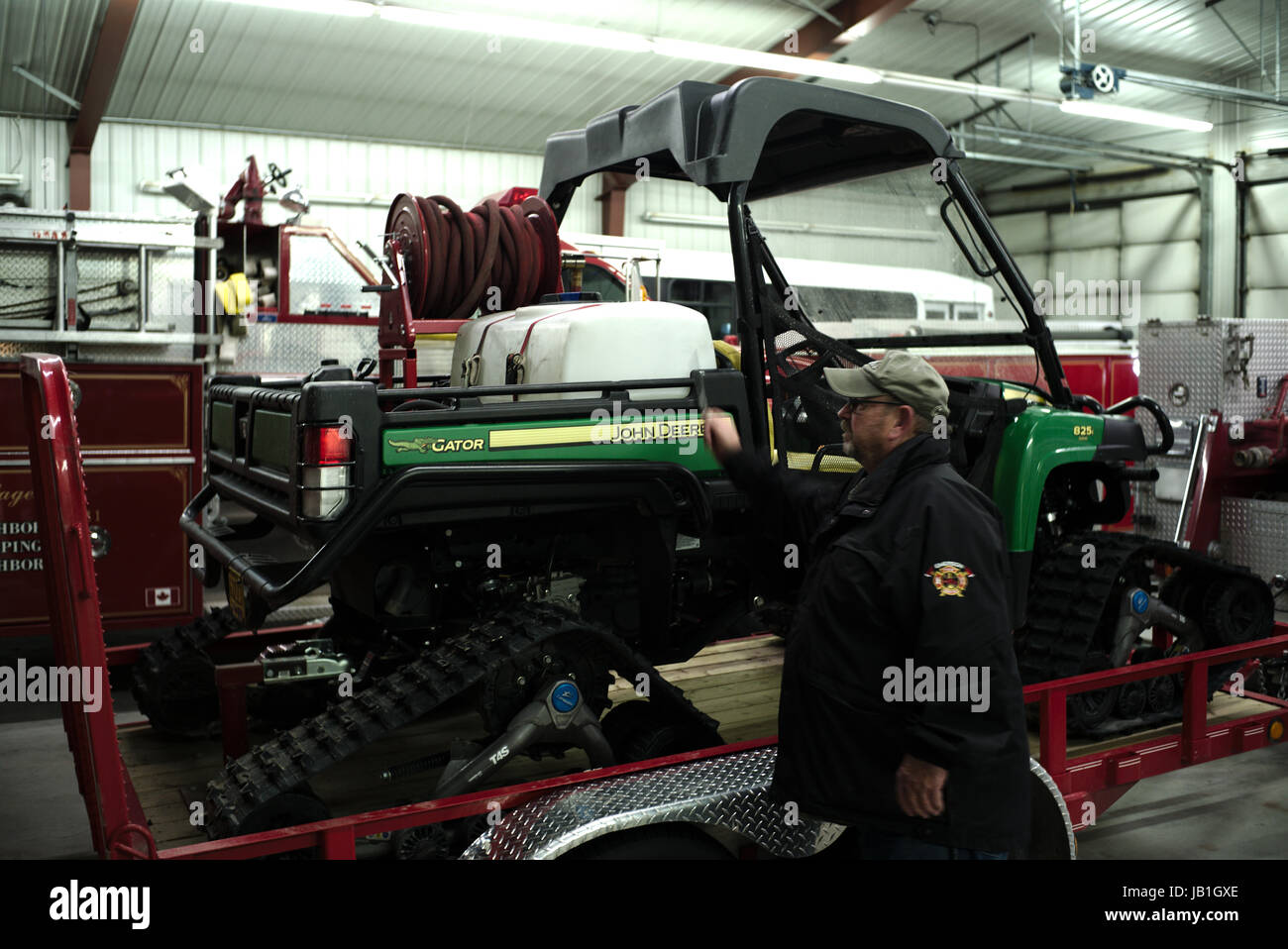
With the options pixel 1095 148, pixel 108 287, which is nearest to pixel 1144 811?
pixel 108 287

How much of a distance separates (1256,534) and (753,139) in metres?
5.14

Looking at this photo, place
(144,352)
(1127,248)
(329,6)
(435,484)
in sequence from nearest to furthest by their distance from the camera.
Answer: (435,484) → (144,352) → (329,6) → (1127,248)

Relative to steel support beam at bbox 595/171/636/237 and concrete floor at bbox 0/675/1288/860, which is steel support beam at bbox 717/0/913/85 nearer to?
steel support beam at bbox 595/171/636/237

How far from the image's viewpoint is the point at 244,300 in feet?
33.8

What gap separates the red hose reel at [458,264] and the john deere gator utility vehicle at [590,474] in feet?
0.04

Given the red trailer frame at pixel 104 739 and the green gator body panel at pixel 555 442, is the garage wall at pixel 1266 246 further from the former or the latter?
the green gator body panel at pixel 555 442

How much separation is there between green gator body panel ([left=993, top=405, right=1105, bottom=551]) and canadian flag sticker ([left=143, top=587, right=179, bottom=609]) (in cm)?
519

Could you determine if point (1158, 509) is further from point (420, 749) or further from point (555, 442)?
point (555, 442)

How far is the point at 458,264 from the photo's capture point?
449 centimetres

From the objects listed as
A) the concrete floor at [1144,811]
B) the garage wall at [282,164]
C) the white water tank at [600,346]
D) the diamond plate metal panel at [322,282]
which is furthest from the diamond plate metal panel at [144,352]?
the garage wall at [282,164]

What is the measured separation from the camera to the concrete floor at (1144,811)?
4727 millimetres

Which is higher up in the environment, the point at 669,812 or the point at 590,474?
the point at 590,474
